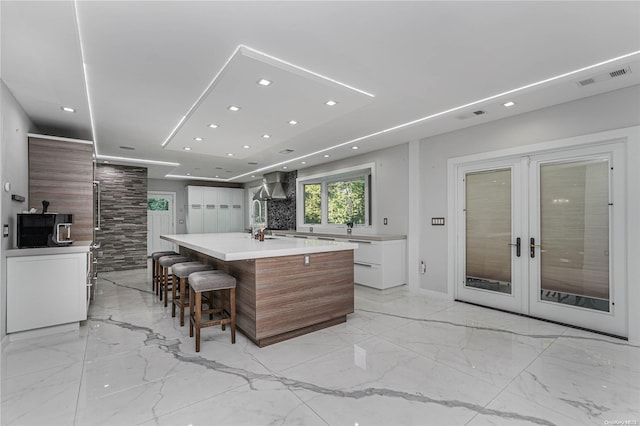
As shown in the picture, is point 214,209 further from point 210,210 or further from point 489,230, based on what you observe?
point 489,230

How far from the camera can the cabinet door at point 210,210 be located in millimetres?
9414

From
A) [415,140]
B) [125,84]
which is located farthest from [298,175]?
[125,84]

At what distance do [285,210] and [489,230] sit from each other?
16.7 ft

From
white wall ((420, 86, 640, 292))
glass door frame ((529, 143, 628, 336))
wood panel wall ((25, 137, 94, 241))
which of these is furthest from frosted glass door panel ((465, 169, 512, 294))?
wood panel wall ((25, 137, 94, 241))

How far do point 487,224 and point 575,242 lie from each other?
935mm

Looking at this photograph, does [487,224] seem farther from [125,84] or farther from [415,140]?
[125,84]

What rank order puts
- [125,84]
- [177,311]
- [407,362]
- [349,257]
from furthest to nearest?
[177,311] → [349,257] → [125,84] → [407,362]

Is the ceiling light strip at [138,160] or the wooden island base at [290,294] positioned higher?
the ceiling light strip at [138,160]

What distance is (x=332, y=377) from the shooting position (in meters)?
2.20

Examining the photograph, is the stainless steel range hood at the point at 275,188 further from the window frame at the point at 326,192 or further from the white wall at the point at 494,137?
the white wall at the point at 494,137

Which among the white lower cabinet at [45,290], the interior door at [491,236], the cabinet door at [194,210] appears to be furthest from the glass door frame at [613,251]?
the cabinet door at [194,210]

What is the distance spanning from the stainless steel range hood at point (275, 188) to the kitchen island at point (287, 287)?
4.47 meters

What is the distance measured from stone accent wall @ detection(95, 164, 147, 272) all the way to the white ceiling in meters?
2.96

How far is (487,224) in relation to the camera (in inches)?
159
